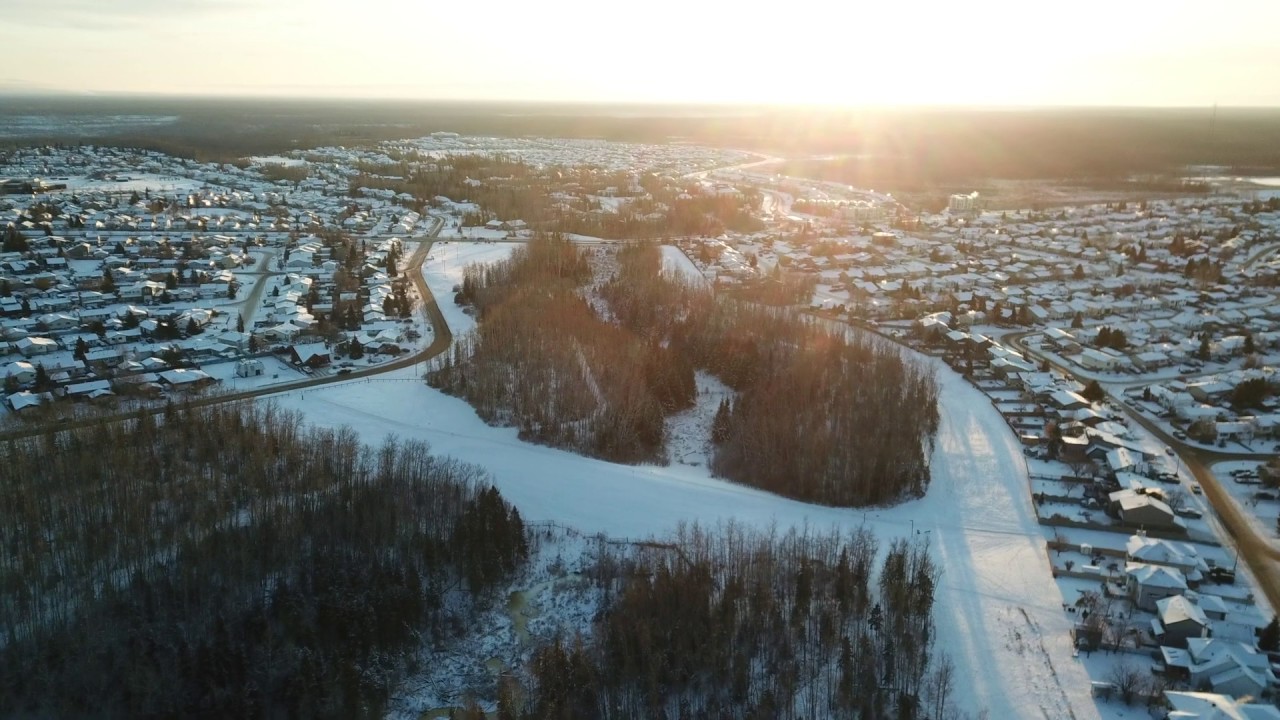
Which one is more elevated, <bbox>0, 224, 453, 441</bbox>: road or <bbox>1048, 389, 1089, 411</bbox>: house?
<bbox>1048, 389, 1089, 411</bbox>: house

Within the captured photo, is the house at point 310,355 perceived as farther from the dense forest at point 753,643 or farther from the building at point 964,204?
the building at point 964,204

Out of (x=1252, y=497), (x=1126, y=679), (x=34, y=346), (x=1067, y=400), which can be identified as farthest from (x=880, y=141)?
(x=1126, y=679)

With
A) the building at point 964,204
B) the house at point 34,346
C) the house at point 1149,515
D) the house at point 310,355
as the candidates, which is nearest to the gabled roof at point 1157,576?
the house at point 1149,515

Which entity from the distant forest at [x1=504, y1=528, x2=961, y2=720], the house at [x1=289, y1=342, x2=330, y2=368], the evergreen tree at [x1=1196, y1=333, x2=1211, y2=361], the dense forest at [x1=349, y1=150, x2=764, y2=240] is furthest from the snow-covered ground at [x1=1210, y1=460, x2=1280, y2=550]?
the dense forest at [x1=349, y1=150, x2=764, y2=240]

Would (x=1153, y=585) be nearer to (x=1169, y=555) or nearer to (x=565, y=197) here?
(x=1169, y=555)

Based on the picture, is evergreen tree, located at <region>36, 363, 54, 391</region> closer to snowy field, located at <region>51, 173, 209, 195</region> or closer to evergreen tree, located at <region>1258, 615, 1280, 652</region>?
evergreen tree, located at <region>1258, 615, 1280, 652</region>
